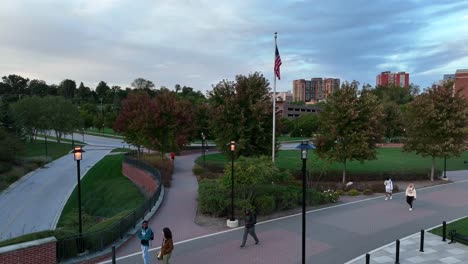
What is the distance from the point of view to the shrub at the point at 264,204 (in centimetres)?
1762

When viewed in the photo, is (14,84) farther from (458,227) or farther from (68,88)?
(458,227)

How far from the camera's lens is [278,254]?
12.8 m

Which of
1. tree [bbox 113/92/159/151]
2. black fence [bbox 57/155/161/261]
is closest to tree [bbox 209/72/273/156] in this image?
tree [bbox 113/92/159/151]

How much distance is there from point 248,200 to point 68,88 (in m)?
151

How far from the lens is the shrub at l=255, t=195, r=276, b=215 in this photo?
1762cm

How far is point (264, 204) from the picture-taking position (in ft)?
57.6

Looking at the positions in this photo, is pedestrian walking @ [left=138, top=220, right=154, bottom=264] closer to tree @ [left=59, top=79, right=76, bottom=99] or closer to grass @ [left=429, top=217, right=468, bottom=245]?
grass @ [left=429, top=217, right=468, bottom=245]

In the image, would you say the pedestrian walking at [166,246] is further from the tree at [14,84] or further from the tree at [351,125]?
the tree at [14,84]

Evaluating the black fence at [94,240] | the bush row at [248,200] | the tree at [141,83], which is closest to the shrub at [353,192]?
the bush row at [248,200]

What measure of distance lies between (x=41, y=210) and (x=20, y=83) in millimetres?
140174

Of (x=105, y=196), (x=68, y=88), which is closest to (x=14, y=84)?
(x=68, y=88)

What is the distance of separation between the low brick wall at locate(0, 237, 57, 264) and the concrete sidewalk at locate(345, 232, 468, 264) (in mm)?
8993

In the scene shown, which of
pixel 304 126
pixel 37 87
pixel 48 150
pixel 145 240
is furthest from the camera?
pixel 37 87

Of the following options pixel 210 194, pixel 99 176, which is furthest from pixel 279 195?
pixel 99 176
